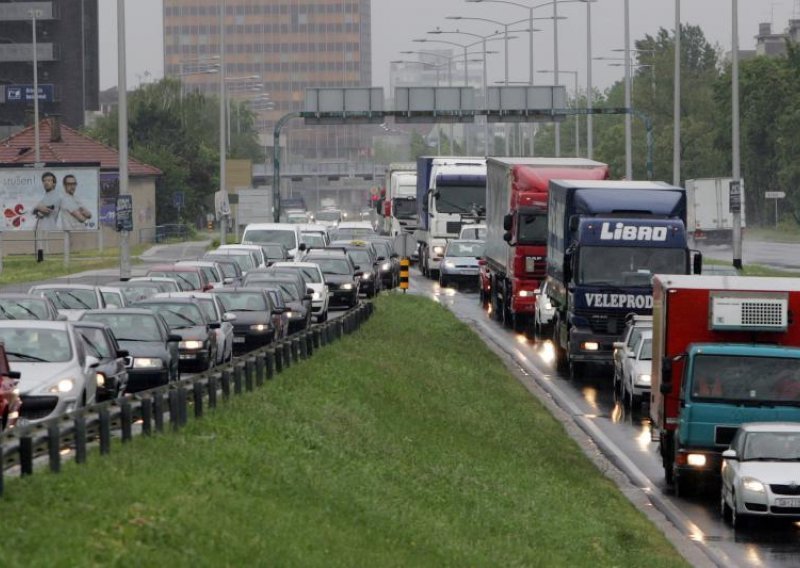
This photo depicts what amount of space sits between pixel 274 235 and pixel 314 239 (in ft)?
9.66

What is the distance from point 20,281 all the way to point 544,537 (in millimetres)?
50603

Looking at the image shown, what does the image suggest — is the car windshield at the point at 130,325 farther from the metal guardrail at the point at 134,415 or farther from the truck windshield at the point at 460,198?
the truck windshield at the point at 460,198

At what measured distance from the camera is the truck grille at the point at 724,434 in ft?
77.6

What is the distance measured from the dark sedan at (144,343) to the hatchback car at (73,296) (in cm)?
631

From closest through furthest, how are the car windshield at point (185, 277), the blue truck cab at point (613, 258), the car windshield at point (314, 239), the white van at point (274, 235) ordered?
the blue truck cab at point (613, 258) < the car windshield at point (185, 277) < the white van at point (274, 235) < the car windshield at point (314, 239)

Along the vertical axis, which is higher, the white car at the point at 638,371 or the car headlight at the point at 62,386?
the car headlight at the point at 62,386

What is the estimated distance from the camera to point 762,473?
21.5 metres

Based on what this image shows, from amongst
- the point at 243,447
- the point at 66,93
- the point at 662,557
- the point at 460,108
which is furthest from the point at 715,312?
the point at 66,93

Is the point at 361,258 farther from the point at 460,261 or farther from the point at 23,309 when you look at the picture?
the point at 23,309

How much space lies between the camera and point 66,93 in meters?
143

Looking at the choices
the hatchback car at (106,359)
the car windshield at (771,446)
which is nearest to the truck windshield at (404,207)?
the hatchback car at (106,359)

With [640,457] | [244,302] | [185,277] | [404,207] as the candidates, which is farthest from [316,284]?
[404,207]

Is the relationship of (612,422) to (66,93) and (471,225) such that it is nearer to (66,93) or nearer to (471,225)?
(471,225)

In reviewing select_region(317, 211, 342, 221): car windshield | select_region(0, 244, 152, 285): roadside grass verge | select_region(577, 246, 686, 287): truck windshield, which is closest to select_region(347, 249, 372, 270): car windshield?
select_region(0, 244, 152, 285): roadside grass verge
